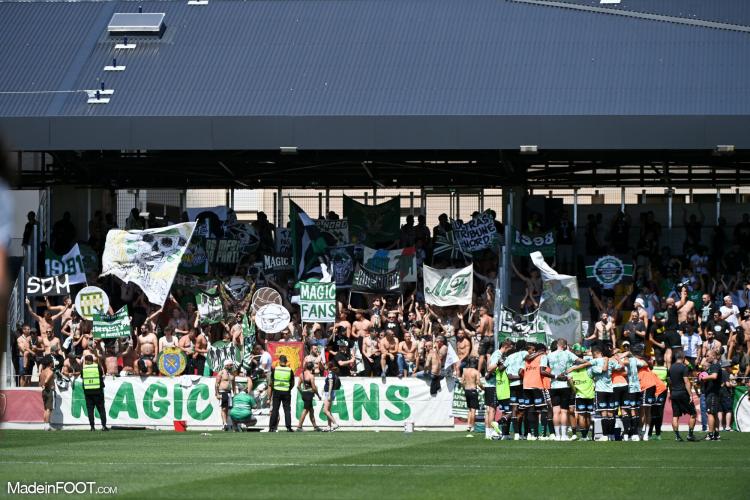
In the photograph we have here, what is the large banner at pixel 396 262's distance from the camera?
106 ft

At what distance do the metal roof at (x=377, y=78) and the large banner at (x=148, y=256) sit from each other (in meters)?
2.38

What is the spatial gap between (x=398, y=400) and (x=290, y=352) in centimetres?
286

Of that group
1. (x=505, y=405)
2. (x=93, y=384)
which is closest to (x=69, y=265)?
(x=93, y=384)

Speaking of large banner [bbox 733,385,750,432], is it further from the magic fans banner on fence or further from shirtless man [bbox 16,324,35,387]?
shirtless man [bbox 16,324,35,387]

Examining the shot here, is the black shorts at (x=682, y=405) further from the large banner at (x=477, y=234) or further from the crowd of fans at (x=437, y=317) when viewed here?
the large banner at (x=477, y=234)

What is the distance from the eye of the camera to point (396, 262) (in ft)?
107

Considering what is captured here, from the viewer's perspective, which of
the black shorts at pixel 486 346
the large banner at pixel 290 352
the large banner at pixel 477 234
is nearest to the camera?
the black shorts at pixel 486 346

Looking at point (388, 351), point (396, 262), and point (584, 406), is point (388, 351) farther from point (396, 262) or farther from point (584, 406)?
point (584, 406)

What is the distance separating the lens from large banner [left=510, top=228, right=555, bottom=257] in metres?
32.0

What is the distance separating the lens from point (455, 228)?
108ft

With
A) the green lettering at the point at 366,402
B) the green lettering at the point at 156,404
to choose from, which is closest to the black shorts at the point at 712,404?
the green lettering at the point at 366,402

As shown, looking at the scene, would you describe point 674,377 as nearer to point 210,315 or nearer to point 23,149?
point 210,315

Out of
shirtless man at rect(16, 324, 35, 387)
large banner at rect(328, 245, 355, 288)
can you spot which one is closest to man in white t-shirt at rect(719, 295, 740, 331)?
large banner at rect(328, 245, 355, 288)

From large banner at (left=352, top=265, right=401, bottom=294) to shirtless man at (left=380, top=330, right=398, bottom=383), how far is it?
2556 mm
